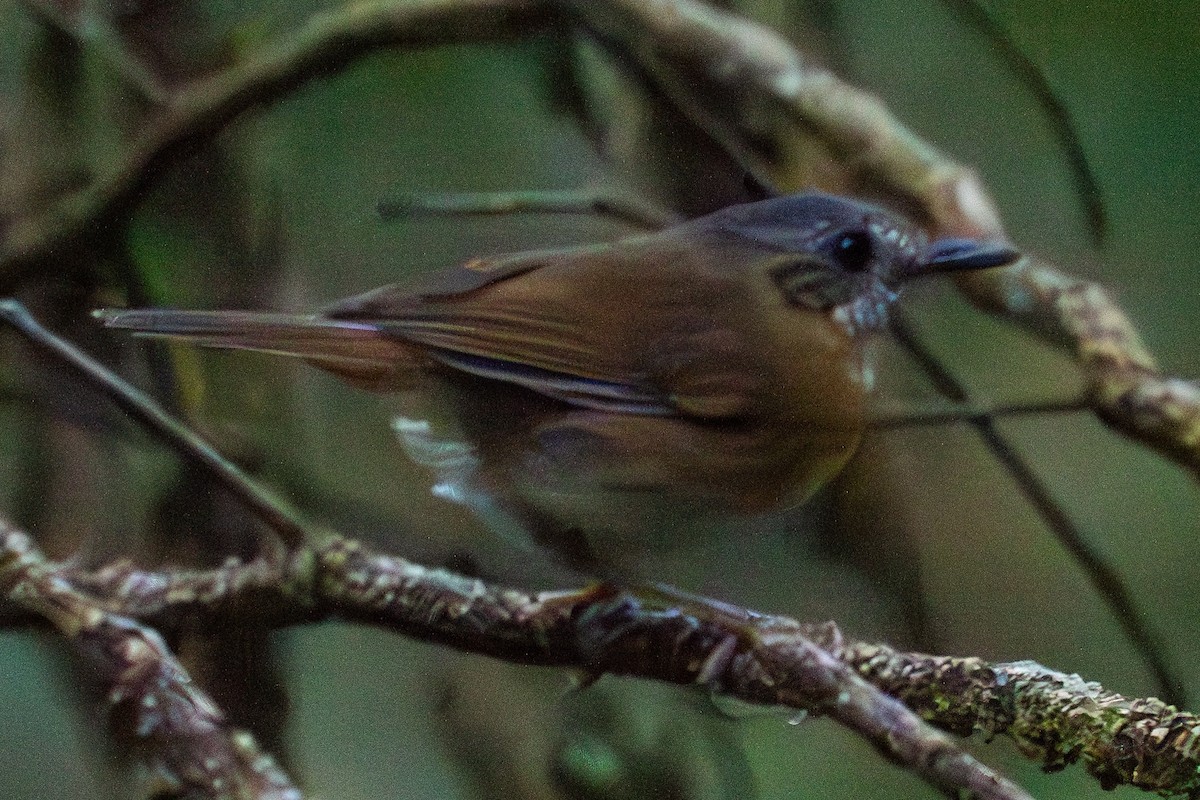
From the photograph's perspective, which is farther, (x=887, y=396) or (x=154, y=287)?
(x=154, y=287)

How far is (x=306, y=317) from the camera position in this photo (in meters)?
1.02

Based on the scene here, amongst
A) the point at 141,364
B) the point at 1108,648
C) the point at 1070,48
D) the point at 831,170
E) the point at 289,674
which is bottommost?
the point at 289,674

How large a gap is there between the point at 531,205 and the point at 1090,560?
2.09 ft

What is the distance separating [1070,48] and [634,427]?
55 centimetres

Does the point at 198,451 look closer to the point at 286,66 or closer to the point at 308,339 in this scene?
the point at 308,339

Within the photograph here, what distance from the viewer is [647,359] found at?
3.18 ft

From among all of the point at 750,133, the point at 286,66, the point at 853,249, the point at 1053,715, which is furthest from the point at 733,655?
the point at 286,66

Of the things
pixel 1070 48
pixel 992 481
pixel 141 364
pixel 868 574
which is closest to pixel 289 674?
pixel 141 364

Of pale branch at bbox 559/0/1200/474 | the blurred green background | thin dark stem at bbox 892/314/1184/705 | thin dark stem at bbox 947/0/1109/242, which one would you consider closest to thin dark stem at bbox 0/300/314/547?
the blurred green background

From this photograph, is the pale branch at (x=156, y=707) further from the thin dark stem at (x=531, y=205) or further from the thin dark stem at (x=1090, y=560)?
the thin dark stem at (x=1090, y=560)

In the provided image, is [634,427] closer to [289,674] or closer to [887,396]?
[887,396]

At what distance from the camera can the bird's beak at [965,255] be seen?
93cm

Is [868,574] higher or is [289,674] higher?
[868,574]

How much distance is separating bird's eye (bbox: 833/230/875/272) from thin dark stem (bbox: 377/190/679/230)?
6.4 inches
